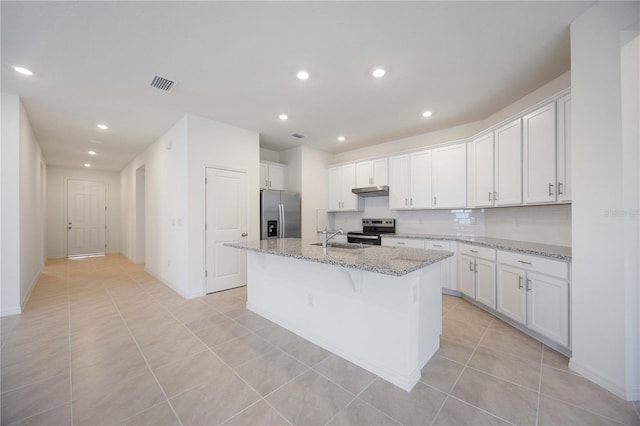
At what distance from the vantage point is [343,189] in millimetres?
5625

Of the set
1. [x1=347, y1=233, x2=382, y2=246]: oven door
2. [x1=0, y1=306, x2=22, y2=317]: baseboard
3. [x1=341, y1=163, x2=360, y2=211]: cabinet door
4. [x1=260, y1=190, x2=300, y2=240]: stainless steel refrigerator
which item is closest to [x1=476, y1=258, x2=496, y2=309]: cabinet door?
[x1=347, y1=233, x2=382, y2=246]: oven door

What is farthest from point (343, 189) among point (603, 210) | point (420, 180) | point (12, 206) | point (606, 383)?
point (12, 206)

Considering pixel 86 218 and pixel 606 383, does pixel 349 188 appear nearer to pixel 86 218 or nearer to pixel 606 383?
pixel 606 383

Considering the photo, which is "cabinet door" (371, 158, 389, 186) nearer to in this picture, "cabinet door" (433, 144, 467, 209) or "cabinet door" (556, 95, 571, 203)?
"cabinet door" (433, 144, 467, 209)

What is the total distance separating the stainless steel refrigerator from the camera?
4.73 metres

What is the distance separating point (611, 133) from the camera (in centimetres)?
176

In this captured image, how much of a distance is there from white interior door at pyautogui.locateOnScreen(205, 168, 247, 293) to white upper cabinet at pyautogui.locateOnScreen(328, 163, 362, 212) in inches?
83.3

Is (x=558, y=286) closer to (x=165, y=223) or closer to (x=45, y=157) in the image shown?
(x=165, y=223)

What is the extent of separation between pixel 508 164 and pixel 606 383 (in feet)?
7.47

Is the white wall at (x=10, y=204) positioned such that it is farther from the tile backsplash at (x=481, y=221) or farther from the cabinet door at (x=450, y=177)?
the cabinet door at (x=450, y=177)

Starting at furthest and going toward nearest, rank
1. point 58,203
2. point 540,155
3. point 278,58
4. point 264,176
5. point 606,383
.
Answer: point 58,203
point 264,176
point 540,155
point 278,58
point 606,383

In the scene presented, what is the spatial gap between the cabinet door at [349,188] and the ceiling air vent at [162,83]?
11.6 ft

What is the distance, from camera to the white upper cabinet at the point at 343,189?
5453mm

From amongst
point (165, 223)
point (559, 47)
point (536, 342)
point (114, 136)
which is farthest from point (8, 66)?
point (536, 342)
